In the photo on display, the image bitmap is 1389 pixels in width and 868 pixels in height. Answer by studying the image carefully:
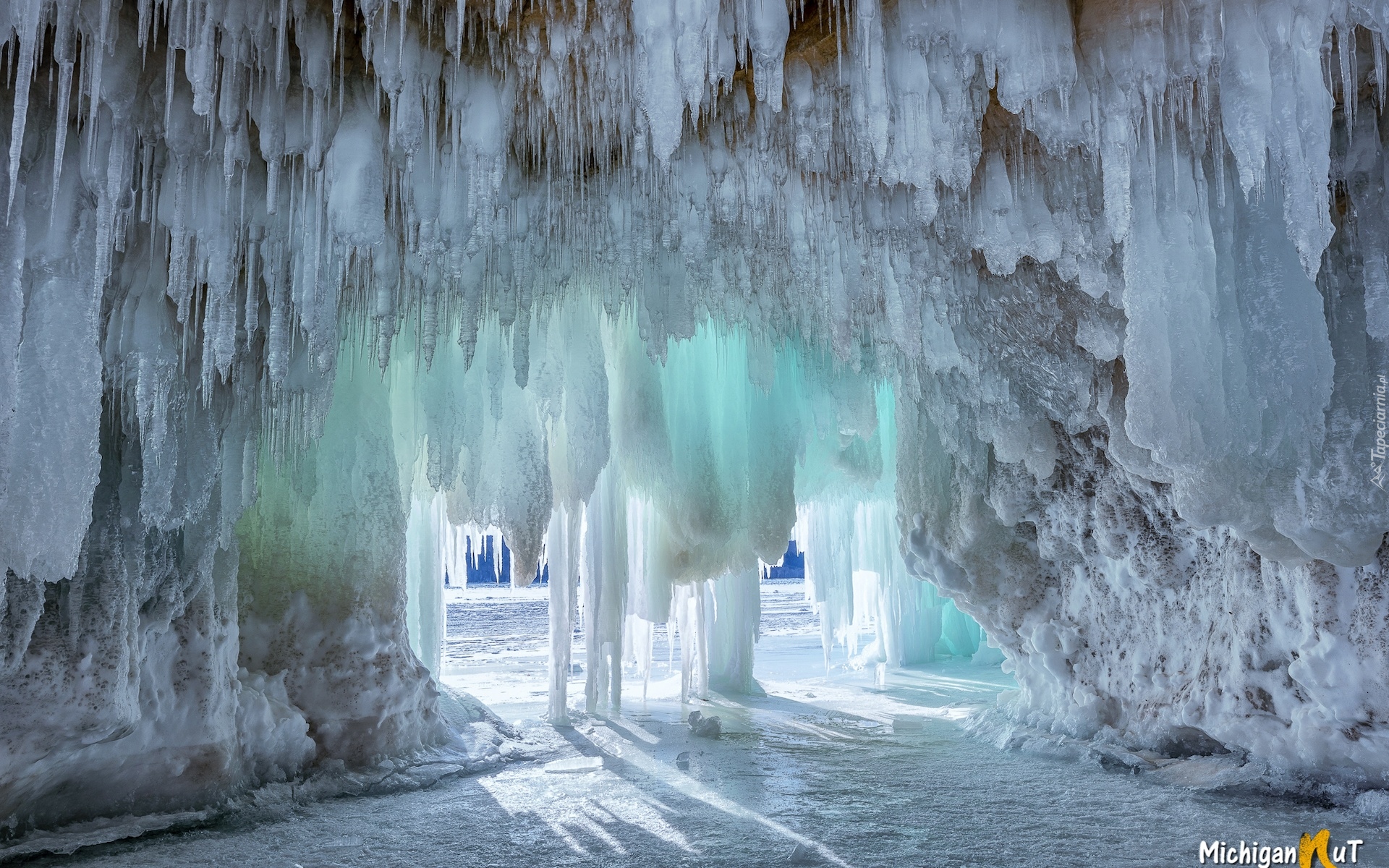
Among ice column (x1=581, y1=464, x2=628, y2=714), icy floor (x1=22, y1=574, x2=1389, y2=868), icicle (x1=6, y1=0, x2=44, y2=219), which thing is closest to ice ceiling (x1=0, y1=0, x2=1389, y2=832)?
icicle (x1=6, y1=0, x2=44, y2=219)

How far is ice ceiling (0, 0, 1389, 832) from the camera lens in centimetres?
385

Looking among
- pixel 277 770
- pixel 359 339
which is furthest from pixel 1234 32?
pixel 277 770

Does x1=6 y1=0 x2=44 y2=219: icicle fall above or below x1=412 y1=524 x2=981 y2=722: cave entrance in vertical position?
above

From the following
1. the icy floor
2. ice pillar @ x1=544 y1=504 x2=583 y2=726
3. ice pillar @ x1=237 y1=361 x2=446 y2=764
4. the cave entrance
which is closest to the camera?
the icy floor

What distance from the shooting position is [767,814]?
5.86 meters

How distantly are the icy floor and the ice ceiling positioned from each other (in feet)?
2.30

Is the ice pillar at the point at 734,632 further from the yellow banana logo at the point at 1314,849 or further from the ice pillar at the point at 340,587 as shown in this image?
the yellow banana logo at the point at 1314,849

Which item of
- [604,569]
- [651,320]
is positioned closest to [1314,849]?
[651,320]

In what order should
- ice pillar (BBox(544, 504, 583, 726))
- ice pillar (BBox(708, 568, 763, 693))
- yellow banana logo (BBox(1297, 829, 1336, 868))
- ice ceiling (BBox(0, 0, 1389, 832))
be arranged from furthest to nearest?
ice pillar (BBox(708, 568, 763, 693))
ice pillar (BBox(544, 504, 583, 726))
yellow banana logo (BBox(1297, 829, 1336, 868))
ice ceiling (BBox(0, 0, 1389, 832))
